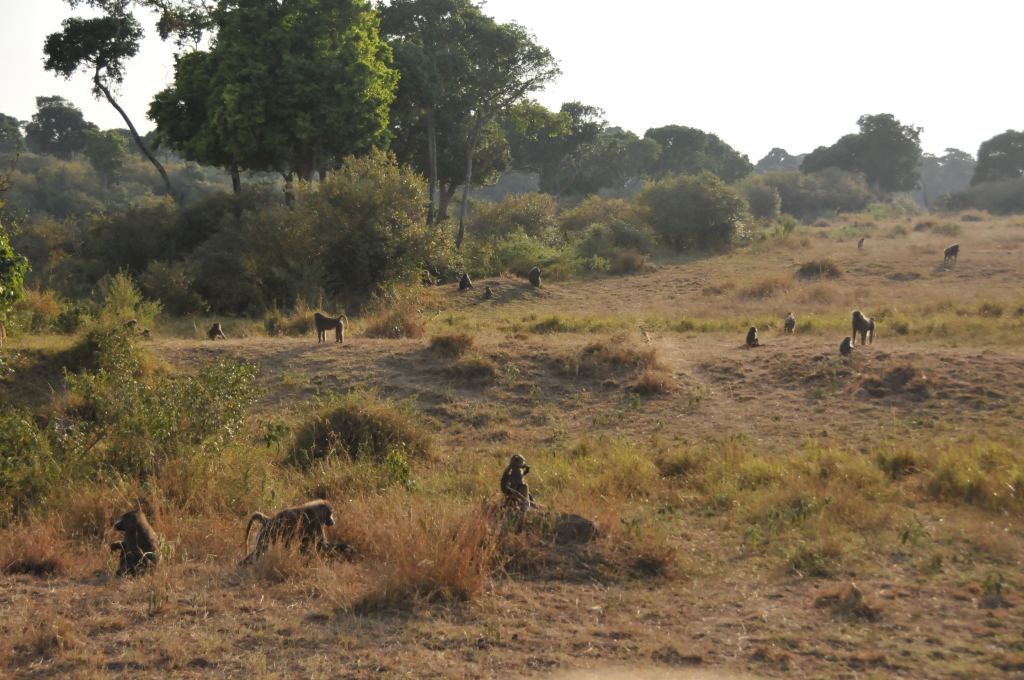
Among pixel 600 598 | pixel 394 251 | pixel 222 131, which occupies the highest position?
pixel 222 131

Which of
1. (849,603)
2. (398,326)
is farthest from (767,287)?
(849,603)

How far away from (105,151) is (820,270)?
43.2m

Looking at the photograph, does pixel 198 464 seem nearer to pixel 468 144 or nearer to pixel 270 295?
pixel 270 295

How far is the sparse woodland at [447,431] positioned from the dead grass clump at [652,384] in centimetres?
4

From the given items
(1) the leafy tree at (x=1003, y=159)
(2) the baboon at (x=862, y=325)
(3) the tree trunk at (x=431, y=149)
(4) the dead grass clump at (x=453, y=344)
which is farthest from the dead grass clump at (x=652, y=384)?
(1) the leafy tree at (x=1003, y=159)

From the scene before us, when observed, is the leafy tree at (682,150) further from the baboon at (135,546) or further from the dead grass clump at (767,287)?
the baboon at (135,546)

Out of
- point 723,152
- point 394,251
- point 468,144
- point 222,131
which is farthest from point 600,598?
point 723,152

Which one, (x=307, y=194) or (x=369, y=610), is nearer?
(x=369, y=610)

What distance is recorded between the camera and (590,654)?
495 centimetres

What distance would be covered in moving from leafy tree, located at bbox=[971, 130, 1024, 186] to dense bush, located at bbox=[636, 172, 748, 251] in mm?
42110

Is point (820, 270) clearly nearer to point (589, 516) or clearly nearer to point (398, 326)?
point (398, 326)

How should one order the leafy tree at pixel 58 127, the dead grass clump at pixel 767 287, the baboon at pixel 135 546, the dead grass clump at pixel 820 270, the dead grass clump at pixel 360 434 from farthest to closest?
1. the leafy tree at pixel 58 127
2. the dead grass clump at pixel 820 270
3. the dead grass clump at pixel 767 287
4. the dead grass clump at pixel 360 434
5. the baboon at pixel 135 546

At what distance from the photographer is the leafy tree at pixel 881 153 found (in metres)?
64.3

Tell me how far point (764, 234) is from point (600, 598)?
3066 centimetres
